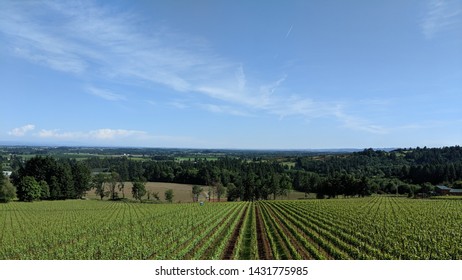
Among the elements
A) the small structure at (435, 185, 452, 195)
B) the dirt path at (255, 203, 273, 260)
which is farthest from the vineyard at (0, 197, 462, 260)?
the small structure at (435, 185, 452, 195)

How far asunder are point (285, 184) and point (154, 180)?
6075cm

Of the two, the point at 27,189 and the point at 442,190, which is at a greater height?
Result: the point at 27,189

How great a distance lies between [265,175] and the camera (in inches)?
4993

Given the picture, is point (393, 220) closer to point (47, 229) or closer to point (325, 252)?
point (325, 252)

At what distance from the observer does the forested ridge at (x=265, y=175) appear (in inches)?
3179

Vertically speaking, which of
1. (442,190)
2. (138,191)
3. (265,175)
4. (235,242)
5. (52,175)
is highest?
(235,242)

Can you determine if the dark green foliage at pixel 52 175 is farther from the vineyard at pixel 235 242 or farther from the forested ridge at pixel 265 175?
the vineyard at pixel 235 242

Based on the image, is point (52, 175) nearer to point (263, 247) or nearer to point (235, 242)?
point (235, 242)

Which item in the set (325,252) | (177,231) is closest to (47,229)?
(177,231)

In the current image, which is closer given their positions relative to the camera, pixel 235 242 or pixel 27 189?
pixel 235 242

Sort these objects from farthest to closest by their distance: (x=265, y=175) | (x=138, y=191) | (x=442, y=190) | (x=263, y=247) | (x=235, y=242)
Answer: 1. (x=265, y=175)
2. (x=442, y=190)
3. (x=138, y=191)
4. (x=235, y=242)
5. (x=263, y=247)

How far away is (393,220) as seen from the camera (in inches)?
1417

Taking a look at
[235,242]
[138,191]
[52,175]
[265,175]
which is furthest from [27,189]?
[265,175]

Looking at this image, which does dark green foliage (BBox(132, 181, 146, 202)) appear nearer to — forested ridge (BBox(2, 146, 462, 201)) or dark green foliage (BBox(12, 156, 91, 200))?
forested ridge (BBox(2, 146, 462, 201))
